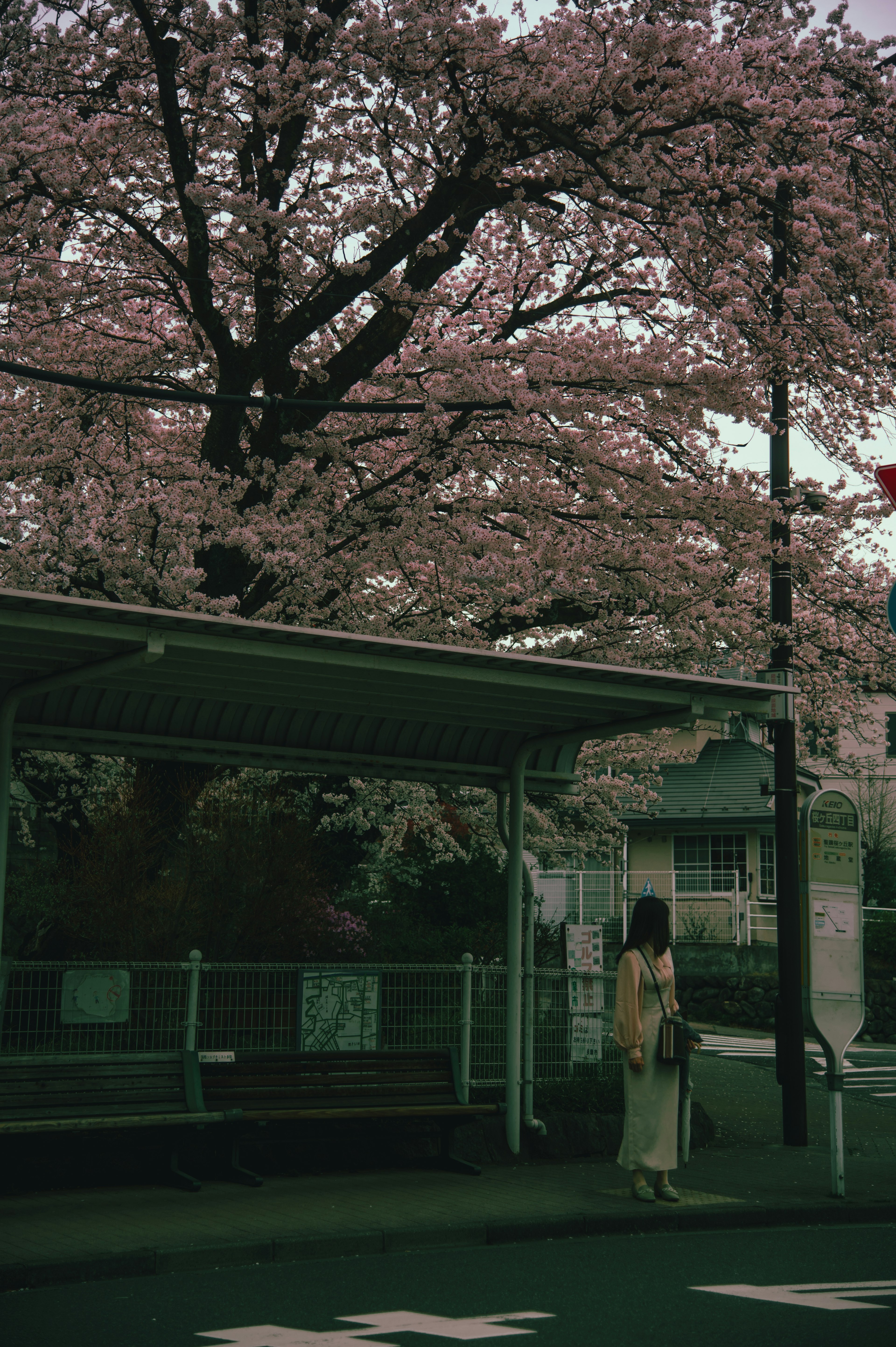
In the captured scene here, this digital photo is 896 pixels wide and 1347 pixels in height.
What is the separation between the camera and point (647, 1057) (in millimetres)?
8883

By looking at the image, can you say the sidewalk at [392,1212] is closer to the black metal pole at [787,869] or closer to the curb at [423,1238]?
the curb at [423,1238]

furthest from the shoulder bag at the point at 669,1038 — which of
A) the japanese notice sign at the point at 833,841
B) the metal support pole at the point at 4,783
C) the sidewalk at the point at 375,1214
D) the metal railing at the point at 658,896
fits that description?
the metal railing at the point at 658,896

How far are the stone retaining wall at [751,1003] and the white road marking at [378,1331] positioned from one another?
2529cm

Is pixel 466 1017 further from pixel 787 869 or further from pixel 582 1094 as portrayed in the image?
pixel 787 869

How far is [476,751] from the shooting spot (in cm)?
1102

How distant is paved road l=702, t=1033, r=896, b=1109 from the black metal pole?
17.2 feet

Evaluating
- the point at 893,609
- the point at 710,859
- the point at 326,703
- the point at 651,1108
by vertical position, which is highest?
the point at 893,609

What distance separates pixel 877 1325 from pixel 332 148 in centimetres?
1343

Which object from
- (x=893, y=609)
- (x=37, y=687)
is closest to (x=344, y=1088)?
(x=37, y=687)

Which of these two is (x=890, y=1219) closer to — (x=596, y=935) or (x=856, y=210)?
(x=596, y=935)

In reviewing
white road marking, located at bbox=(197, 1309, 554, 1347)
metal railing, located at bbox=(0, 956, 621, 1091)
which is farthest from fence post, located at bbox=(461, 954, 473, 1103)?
white road marking, located at bbox=(197, 1309, 554, 1347)

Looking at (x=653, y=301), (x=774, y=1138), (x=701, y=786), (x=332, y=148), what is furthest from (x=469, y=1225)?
(x=701, y=786)

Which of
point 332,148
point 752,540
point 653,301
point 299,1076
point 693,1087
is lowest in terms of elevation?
point 693,1087

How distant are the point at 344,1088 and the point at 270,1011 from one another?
0.75 m
